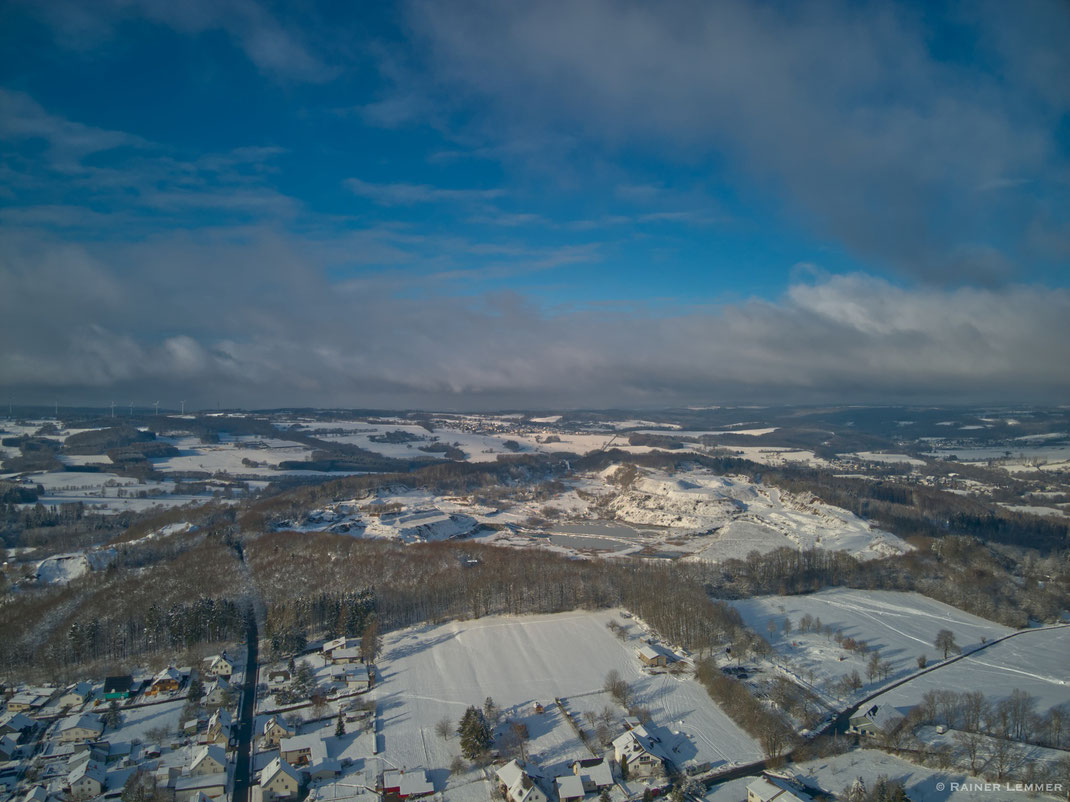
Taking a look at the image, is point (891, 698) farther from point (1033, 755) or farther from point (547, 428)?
point (547, 428)

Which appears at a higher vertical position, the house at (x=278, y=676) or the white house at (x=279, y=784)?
the white house at (x=279, y=784)

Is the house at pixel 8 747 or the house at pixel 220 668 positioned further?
the house at pixel 220 668

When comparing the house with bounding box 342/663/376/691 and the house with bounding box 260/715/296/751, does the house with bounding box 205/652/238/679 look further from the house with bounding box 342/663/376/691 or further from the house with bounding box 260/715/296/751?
the house with bounding box 260/715/296/751

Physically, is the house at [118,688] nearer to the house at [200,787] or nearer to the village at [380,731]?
the village at [380,731]

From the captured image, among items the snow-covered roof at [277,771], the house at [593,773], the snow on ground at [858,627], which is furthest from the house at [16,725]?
the snow on ground at [858,627]

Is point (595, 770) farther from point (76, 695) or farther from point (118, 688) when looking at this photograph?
point (76, 695)

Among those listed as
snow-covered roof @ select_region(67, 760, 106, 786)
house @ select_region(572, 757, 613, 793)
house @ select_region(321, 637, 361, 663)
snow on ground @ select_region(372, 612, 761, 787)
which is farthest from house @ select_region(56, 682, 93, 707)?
house @ select_region(572, 757, 613, 793)
